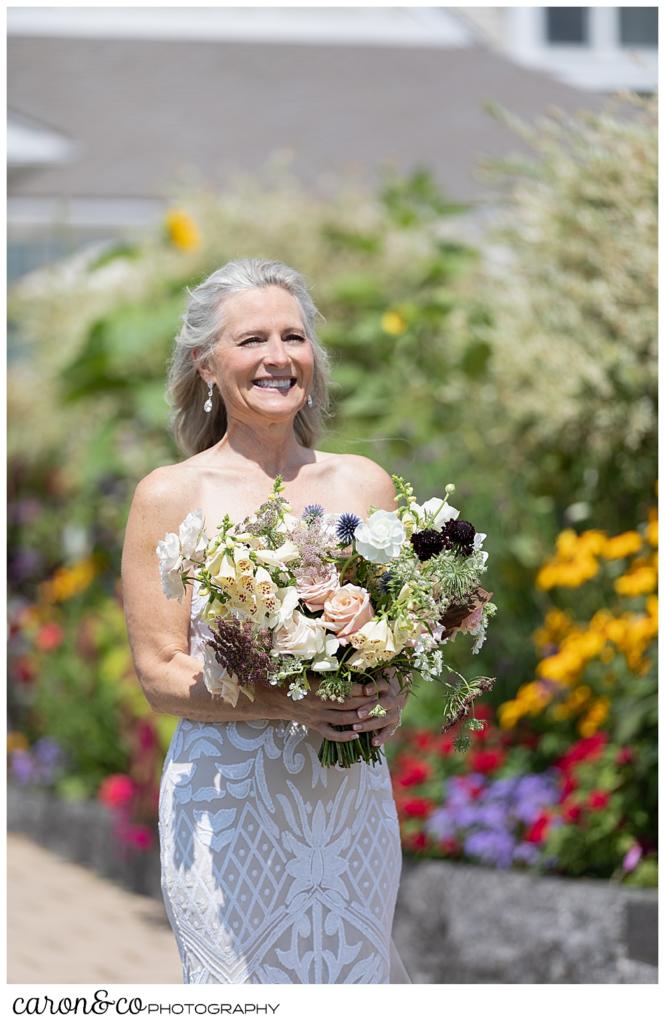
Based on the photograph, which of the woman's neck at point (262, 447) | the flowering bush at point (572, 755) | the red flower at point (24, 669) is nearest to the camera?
the woman's neck at point (262, 447)

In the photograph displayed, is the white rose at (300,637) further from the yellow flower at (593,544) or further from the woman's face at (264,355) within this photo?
the yellow flower at (593,544)

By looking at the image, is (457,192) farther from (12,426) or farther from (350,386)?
(350,386)

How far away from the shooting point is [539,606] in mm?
5945

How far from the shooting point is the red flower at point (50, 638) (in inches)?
316

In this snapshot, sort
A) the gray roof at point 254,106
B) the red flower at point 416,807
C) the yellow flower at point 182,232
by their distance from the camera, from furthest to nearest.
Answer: the gray roof at point 254,106
the yellow flower at point 182,232
the red flower at point 416,807

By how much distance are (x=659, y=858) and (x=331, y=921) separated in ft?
6.47

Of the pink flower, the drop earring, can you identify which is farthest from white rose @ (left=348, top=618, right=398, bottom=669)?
the pink flower

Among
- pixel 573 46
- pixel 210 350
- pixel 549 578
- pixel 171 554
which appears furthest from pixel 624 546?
pixel 573 46

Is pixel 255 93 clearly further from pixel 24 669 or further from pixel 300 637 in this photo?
pixel 300 637

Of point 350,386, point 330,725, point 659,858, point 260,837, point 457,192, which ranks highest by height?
point 457,192

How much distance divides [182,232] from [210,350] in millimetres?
5207

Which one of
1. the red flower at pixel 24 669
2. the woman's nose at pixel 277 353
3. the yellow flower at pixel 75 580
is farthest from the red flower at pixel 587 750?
the red flower at pixel 24 669

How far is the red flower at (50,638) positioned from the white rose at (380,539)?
19.5ft

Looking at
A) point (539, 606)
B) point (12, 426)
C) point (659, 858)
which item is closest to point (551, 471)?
point (539, 606)
